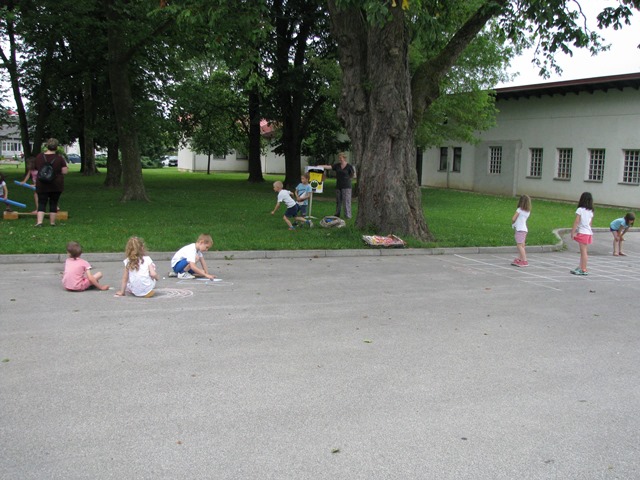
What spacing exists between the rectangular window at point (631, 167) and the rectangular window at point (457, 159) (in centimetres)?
1118

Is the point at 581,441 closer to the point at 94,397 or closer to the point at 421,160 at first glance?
the point at 94,397

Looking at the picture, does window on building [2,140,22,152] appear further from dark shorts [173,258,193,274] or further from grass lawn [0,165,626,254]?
dark shorts [173,258,193,274]

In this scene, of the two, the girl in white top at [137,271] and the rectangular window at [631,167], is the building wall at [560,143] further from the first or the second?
the girl in white top at [137,271]

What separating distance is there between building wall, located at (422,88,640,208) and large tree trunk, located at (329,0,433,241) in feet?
60.6

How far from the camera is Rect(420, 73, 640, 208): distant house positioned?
92.5 feet

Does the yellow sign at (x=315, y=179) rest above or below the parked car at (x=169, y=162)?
below

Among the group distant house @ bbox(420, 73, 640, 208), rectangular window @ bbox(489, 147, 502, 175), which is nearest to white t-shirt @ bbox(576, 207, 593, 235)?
distant house @ bbox(420, 73, 640, 208)

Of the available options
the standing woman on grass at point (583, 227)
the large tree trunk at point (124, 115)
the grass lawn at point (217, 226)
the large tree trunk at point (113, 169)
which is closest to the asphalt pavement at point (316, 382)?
the standing woman on grass at point (583, 227)

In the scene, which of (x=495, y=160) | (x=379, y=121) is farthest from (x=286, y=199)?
(x=495, y=160)

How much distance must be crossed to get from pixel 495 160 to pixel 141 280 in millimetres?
30755

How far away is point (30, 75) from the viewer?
28.0 metres

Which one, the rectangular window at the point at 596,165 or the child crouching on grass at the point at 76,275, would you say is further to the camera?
the rectangular window at the point at 596,165

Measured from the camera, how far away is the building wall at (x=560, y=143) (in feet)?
93.0

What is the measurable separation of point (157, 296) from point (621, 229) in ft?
35.4
